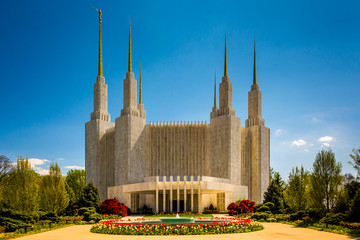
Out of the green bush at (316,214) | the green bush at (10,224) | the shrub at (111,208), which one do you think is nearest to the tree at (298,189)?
the green bush at (316,214)

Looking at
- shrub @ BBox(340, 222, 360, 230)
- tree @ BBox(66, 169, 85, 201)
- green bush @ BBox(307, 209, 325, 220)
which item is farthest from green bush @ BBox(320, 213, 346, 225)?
tree @ BBox(66, 169, 85, 201)

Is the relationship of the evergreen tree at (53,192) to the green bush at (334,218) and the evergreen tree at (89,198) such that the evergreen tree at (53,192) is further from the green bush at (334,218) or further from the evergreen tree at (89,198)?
the green bush at (334,218)

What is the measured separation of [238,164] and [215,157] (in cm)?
337

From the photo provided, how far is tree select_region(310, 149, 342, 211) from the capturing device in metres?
24.4

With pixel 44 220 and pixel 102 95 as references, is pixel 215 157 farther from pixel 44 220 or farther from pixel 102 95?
pixel 44 220

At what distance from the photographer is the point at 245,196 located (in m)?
47.8

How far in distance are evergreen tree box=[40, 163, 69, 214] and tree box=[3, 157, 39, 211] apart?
3.01m

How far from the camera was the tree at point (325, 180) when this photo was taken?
80.1ft

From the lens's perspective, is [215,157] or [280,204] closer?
[280,204]

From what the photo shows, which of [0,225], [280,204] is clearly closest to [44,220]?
[0,225]

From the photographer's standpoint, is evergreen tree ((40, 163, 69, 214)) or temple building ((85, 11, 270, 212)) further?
temple building ((85, 11, 270, 212))

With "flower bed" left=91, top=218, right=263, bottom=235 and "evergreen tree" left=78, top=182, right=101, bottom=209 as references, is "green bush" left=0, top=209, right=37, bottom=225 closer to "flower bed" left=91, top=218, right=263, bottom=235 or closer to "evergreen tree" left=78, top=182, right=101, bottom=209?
"flower bed" left=91, top=218, right=263, bottom=235

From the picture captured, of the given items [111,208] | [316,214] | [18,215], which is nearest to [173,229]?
[18,215]

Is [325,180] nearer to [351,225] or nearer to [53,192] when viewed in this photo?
[351,225]
